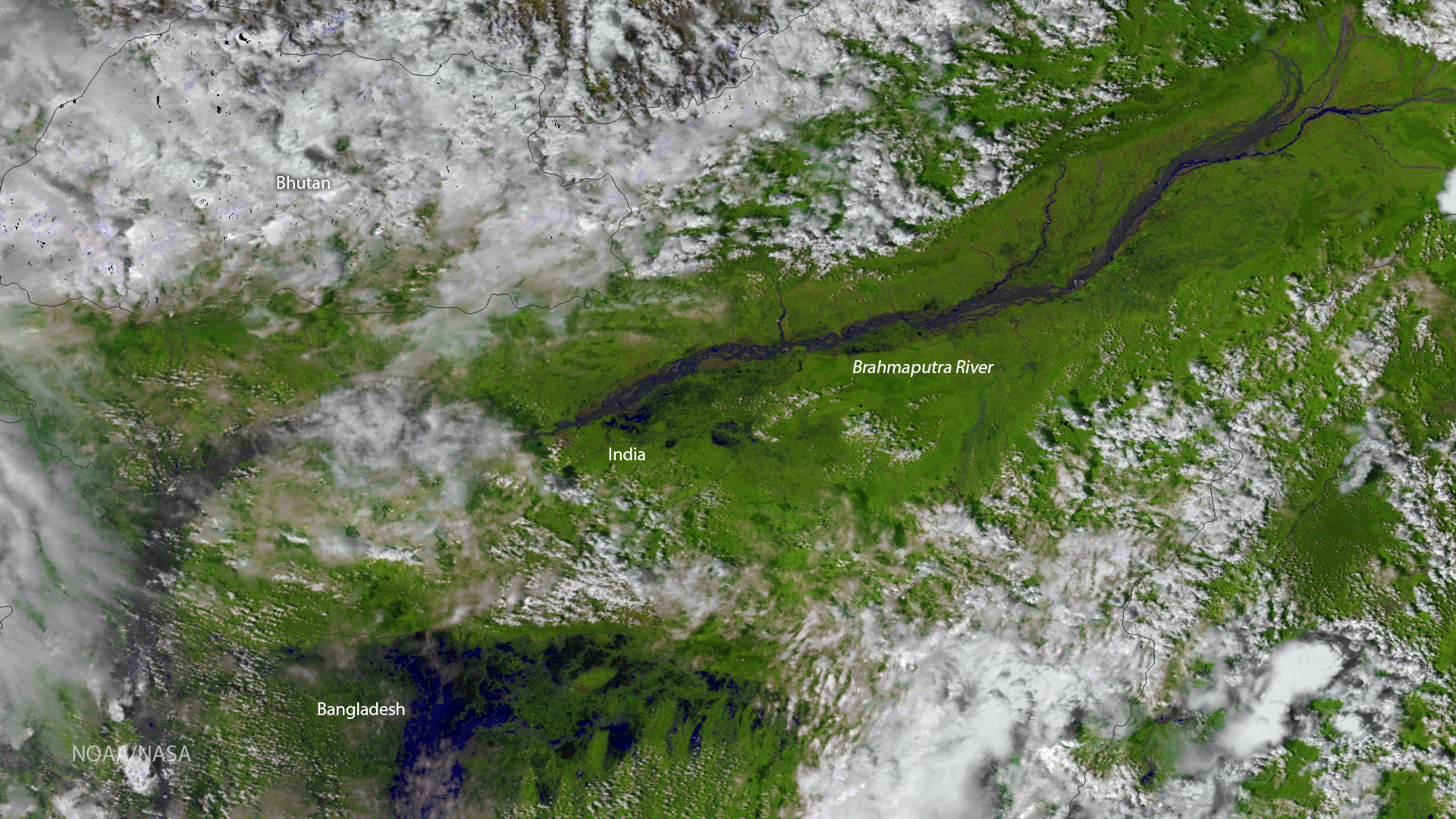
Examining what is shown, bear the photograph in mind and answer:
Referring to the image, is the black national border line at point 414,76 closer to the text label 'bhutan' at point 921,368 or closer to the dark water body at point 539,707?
the text label 'bhutan' at point 921,368

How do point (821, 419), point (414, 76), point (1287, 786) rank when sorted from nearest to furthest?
1. point (414, 76)
2. point (821, 419)
3. point (1287, 786)

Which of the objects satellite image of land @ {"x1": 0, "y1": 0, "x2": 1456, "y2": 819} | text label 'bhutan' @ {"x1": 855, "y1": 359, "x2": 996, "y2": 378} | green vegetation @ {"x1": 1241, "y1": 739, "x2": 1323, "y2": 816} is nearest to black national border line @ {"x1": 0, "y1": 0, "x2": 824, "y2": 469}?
satellite image of land @ {"x1": 0, "y1": 0, "x2": 1456, "y2": 819}

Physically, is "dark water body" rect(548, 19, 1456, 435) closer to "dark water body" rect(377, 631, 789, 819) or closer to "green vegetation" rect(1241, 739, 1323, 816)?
"dark water body" rect(377, 631, 789, 819)

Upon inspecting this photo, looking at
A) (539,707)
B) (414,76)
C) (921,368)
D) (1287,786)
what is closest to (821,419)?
(921,368)

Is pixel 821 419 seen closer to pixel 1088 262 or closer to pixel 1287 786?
pixel 1088 262

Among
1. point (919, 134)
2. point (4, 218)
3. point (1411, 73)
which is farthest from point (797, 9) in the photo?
point (4, 218)

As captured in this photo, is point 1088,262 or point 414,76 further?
point 1088,262

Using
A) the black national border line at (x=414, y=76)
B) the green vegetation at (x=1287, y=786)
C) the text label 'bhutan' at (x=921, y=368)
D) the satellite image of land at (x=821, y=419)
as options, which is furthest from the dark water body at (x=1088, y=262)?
the green vegetation at (x=1287, y=786)

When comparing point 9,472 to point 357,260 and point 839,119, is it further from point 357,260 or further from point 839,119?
point 839,119
